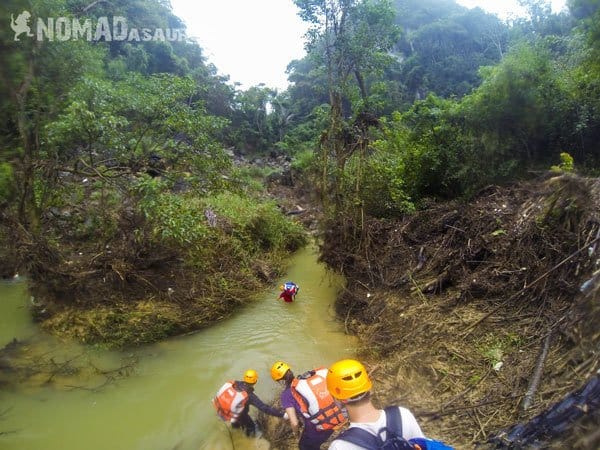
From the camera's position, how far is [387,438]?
199 cm

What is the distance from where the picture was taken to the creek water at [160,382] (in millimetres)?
4648

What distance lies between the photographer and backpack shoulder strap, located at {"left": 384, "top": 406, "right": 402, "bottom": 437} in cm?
204

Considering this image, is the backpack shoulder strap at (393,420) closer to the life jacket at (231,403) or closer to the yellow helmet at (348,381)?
the yellow helmet at (348,381)

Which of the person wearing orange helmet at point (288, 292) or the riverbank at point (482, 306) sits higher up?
the riverbank at point (482, 306)

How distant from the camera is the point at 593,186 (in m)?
5.11

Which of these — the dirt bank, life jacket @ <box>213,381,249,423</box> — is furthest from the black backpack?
life jacket @ <box>213,381,249,423</box>

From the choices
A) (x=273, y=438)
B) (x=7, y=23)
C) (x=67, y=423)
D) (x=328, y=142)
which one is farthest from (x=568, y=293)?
(x=7, y=23)

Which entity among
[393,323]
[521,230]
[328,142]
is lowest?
[393,323]

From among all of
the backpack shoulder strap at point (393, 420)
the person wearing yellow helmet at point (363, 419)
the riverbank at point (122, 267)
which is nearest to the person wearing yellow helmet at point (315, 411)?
the person wearing yellow helmet at point (363, 419)

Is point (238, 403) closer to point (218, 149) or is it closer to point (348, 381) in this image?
point (348, 381)

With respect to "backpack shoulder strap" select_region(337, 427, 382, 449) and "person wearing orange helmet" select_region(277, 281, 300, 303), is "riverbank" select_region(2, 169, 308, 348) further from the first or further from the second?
"backpack shoulder strap" select_region(337, 427, 382, 449)

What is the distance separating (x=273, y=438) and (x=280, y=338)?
102 inches

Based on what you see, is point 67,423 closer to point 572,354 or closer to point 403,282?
point 403,282

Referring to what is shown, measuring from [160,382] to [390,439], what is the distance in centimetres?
483
